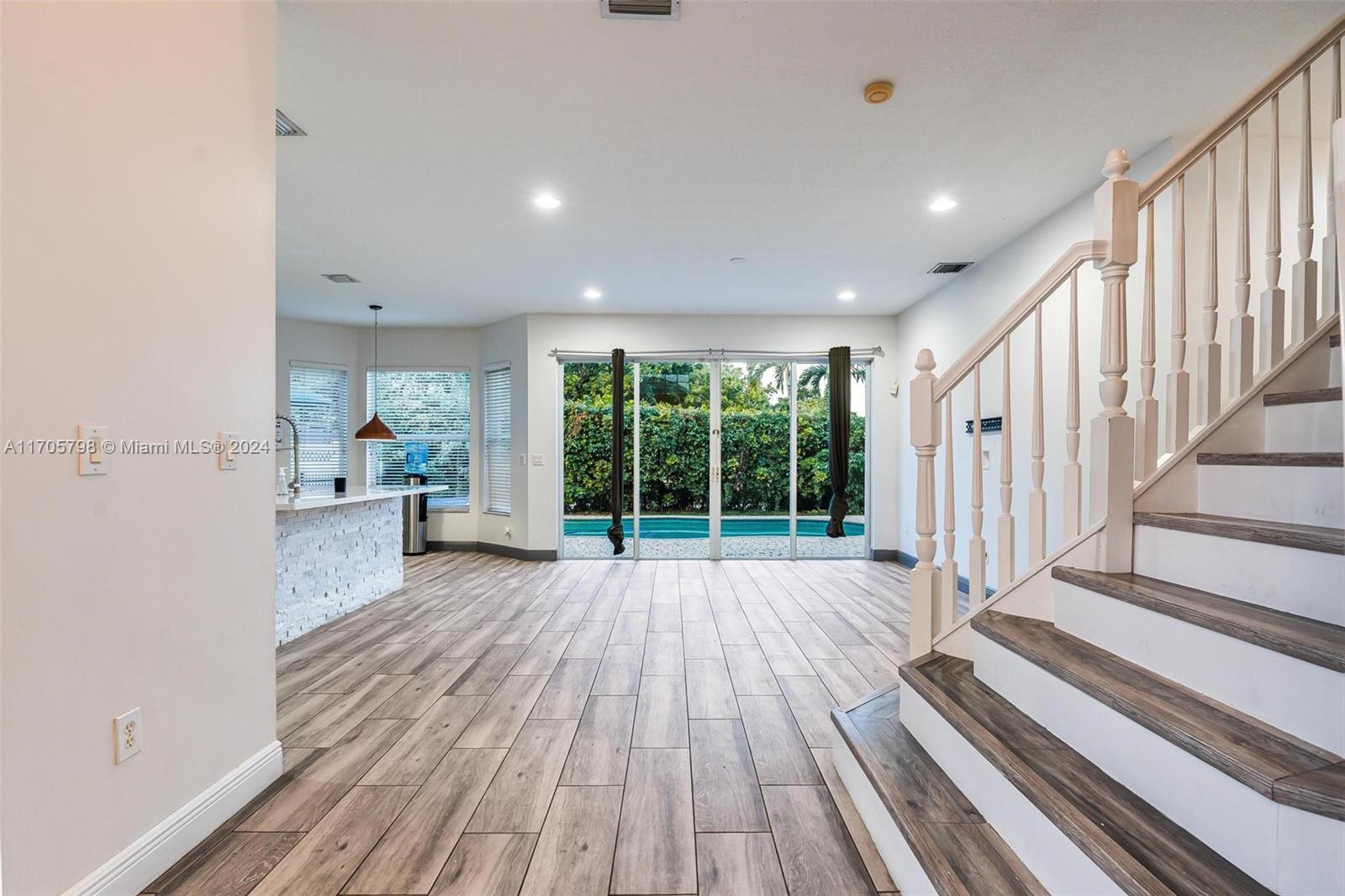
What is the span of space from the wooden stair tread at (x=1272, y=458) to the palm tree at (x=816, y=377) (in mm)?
4581

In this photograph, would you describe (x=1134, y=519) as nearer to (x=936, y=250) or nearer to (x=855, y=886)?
(x=855, y=886)

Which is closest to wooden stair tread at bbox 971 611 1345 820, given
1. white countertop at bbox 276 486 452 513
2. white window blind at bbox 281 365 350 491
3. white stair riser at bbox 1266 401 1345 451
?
white stair riser at bbox 1266 401 1345 451

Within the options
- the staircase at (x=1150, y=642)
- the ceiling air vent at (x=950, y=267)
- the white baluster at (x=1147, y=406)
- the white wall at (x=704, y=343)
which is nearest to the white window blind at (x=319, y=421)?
the white wall at (x=704, y=343)

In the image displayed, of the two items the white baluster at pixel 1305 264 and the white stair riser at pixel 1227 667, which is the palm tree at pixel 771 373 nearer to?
the white baluster at pixel 1305 264

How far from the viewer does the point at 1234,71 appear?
2.31 metres

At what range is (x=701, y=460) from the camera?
255 inches

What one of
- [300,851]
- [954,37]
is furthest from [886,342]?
[300,851]

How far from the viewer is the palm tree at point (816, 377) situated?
6.39 metres

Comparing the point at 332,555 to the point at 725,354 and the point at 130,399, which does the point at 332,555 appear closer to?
the point at 130,399

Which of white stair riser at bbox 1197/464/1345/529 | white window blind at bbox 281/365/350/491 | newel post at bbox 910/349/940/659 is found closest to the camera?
white stair riser at bbox 1197/464/1345/529

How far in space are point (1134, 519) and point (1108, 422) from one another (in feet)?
1.00

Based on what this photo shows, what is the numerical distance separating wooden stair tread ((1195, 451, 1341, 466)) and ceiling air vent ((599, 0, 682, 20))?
2250 mm

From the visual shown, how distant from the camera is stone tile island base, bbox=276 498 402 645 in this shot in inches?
145

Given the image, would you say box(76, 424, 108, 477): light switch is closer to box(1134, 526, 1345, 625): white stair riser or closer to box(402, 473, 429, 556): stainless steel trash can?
box(1134, 526, 1345, 625): white stair riser
